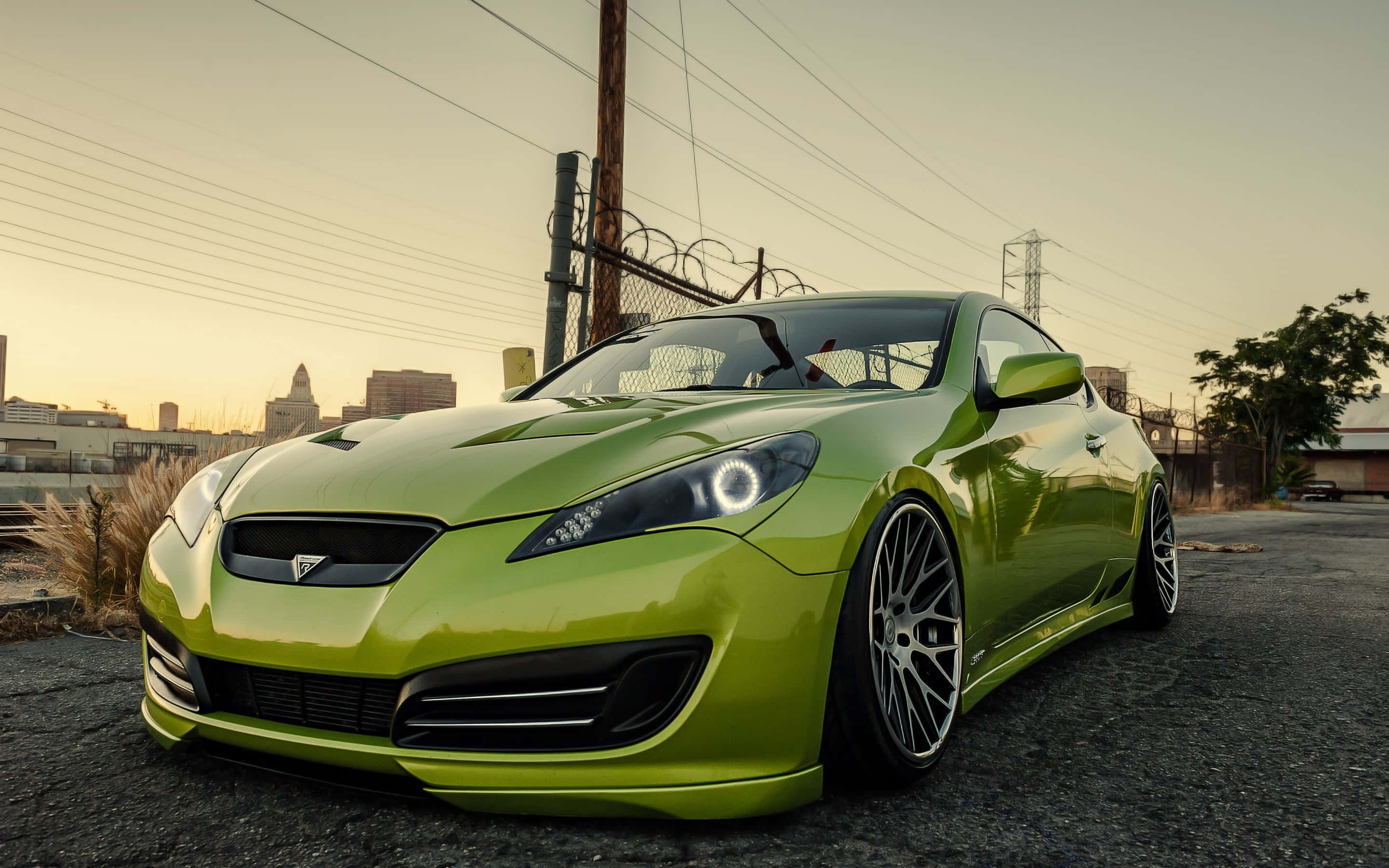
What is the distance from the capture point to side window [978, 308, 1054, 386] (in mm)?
3164

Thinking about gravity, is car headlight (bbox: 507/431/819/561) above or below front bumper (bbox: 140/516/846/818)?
above

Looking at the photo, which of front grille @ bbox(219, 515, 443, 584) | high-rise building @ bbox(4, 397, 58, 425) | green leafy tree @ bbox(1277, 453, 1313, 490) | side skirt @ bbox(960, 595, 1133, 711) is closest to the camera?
front grille @ bbox(219, 515, 443, 584)

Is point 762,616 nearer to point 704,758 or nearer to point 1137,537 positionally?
point 704,758

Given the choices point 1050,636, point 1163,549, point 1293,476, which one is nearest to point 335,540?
point 1050,636

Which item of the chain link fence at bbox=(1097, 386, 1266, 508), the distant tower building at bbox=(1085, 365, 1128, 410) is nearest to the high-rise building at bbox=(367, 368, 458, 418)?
the distant tower building at bbox=(1085, 365, 1128, 410)

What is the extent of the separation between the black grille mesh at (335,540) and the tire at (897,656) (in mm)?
877

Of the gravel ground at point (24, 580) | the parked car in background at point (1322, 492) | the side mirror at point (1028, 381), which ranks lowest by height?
the parked car in background at point (1322, 492)

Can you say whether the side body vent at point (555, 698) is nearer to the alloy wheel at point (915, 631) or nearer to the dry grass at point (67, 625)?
the alloy wheel at point (915, 631)

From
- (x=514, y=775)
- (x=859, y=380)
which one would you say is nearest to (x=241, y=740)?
(x=514, y=775)

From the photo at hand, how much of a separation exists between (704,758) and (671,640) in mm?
231

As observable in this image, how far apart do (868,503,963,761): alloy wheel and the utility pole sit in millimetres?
4532

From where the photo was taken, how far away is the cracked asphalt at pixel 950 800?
176 cm

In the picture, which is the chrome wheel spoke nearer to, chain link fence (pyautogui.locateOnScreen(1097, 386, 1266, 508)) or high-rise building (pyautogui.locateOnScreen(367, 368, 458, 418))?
high-rise building (pyautogui.locateOnScreen(367, 368, 458, 418))

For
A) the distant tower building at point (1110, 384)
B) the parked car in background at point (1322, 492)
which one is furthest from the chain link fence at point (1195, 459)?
the parked car in background at point (1322, 492)
